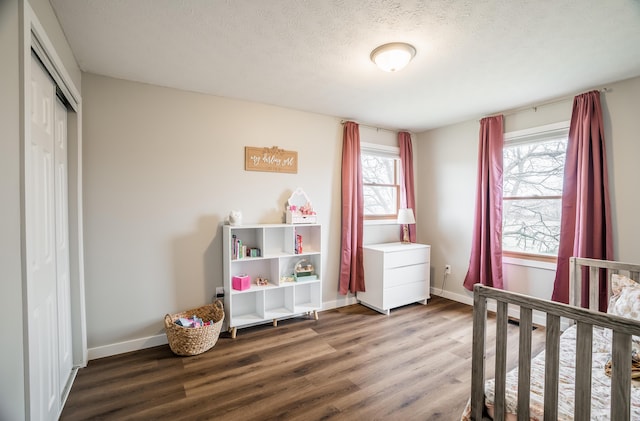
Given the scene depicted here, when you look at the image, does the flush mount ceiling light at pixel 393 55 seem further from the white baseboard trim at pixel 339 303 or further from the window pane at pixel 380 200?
the white baseboard trim at pixel 339 303

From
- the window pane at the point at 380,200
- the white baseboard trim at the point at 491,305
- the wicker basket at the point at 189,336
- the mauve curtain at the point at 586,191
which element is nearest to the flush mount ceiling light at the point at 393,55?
the mauve curtain at the point at 586,191

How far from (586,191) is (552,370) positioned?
7.49ft

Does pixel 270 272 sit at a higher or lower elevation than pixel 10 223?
lower

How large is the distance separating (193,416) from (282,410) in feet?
1.79

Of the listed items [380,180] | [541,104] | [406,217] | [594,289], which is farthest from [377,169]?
[594,289]

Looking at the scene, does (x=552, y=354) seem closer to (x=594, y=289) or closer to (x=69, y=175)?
(x=594, y=289)

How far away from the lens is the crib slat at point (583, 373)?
3.66 ft

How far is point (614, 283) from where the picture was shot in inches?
77.5

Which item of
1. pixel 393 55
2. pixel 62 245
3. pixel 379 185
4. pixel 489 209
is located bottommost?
pixel 62 245

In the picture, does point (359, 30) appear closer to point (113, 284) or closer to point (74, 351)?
point (113, 284)

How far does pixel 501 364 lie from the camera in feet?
4.37

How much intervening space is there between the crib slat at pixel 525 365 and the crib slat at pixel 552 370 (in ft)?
0.23

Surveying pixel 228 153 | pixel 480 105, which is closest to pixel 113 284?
pixel 228 153

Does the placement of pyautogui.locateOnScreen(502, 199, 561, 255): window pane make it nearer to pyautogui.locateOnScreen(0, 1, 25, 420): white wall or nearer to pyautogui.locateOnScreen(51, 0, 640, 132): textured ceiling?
pyautogui.locateOnScreen(51, 0, 640, 132): textured ceiling
